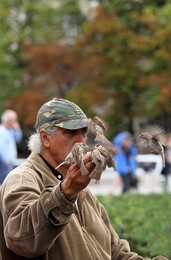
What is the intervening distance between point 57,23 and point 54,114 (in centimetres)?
3613

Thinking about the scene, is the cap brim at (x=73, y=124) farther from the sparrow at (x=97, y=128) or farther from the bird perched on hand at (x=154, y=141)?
the bird perched on hand at (x=154, y=141)

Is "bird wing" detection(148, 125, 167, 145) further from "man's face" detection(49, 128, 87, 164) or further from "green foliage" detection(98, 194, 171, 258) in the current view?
"green foliage" detection(98, 194, 171, 258)

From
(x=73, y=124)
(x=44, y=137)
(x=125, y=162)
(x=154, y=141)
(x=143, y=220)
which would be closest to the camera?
→ (x=154, y=141)

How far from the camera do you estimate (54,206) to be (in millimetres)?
3217

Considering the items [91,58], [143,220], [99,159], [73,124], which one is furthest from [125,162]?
[91,58]

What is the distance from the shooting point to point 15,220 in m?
3.32

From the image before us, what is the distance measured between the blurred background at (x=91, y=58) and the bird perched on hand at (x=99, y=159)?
25781 mm

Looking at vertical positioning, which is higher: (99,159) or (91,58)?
(99,159)

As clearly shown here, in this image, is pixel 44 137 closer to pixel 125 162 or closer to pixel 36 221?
pixel 36 221

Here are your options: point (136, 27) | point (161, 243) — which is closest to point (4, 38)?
point (136, 27)

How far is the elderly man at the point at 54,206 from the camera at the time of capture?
3.24 meters

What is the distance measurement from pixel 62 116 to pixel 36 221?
0.83m

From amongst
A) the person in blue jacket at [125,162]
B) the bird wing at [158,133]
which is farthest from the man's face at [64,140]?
the person in blue jacket at [125,162]

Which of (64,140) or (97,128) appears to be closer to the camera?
(97,128)
